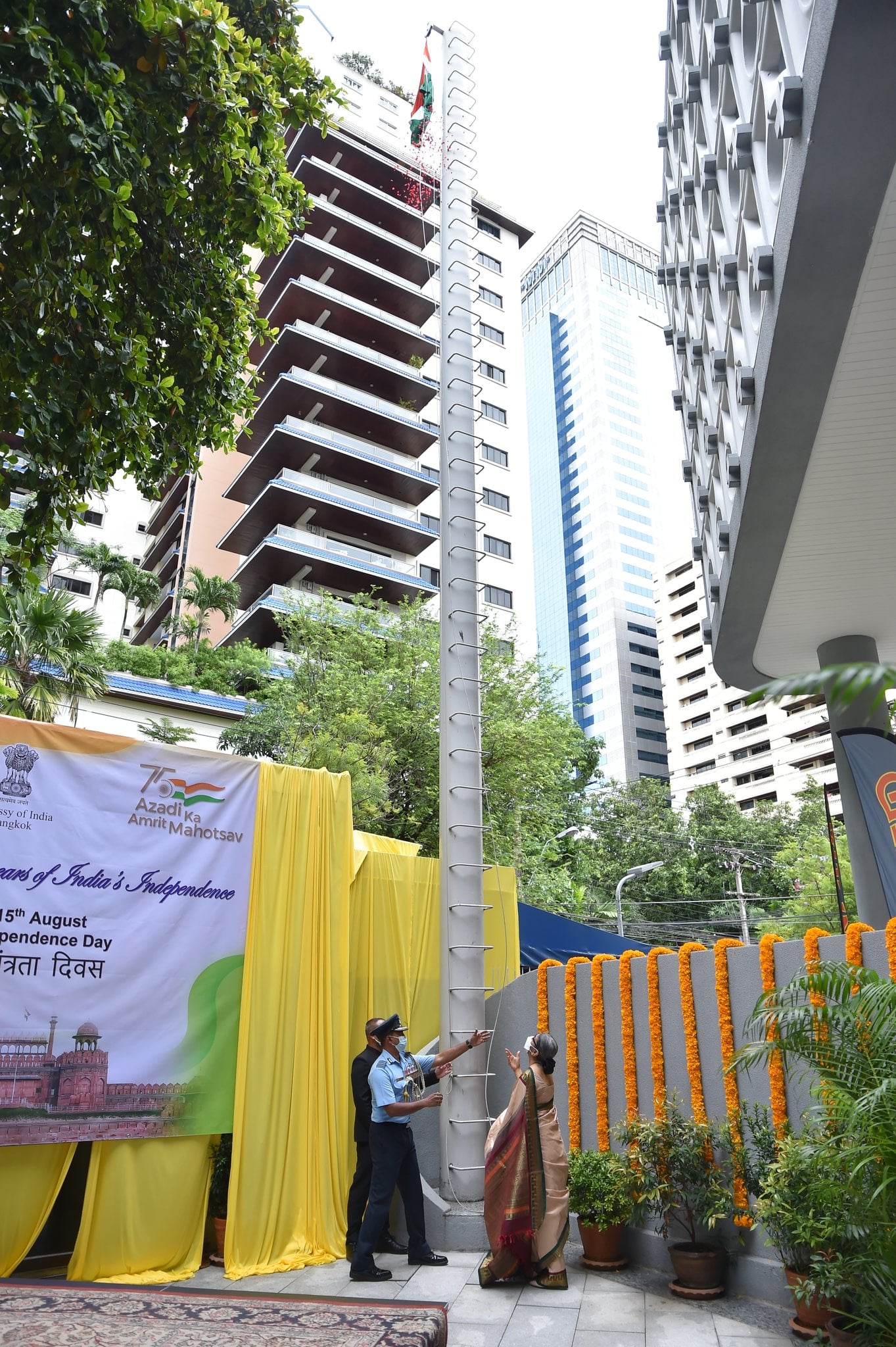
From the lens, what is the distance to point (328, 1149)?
23.9ft

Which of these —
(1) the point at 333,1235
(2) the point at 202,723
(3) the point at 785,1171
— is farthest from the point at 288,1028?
(2) the point at 202,723


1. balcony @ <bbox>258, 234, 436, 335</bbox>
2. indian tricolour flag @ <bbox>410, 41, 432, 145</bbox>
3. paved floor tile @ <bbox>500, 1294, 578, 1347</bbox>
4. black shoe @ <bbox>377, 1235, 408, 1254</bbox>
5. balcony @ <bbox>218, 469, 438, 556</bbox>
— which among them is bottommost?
paved floor tile @ <bbox>500, 1294, 578, 1347</bbox>

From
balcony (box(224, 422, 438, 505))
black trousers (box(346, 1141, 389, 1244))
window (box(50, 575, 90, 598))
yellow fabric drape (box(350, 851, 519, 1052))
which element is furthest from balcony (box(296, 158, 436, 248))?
black trousers (box(346, 1141, 389, 1244))

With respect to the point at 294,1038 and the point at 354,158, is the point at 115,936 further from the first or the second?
the point at 354,158

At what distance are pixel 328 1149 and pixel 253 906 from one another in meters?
1.97

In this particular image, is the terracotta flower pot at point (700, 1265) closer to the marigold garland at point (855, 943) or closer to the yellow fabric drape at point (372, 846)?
the marigold garland at point (855, 943)

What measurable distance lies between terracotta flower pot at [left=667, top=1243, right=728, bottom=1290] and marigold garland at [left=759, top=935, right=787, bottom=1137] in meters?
0.95

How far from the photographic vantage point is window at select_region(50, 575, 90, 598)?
43.1m

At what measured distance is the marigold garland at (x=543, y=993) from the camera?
8062 mm

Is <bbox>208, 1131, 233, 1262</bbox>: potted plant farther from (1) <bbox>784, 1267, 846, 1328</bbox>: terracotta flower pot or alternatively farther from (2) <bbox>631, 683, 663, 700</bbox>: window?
(2) <bbox>631, 683, 663, 700</bbox>: window

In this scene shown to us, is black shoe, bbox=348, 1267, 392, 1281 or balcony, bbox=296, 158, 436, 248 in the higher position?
balcony, bbox=296, 158, 436, 248

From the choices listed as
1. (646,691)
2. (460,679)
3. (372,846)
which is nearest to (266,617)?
(372,846)

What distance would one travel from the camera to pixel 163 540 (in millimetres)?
49344

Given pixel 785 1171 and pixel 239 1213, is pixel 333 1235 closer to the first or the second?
pixel 239 1213
